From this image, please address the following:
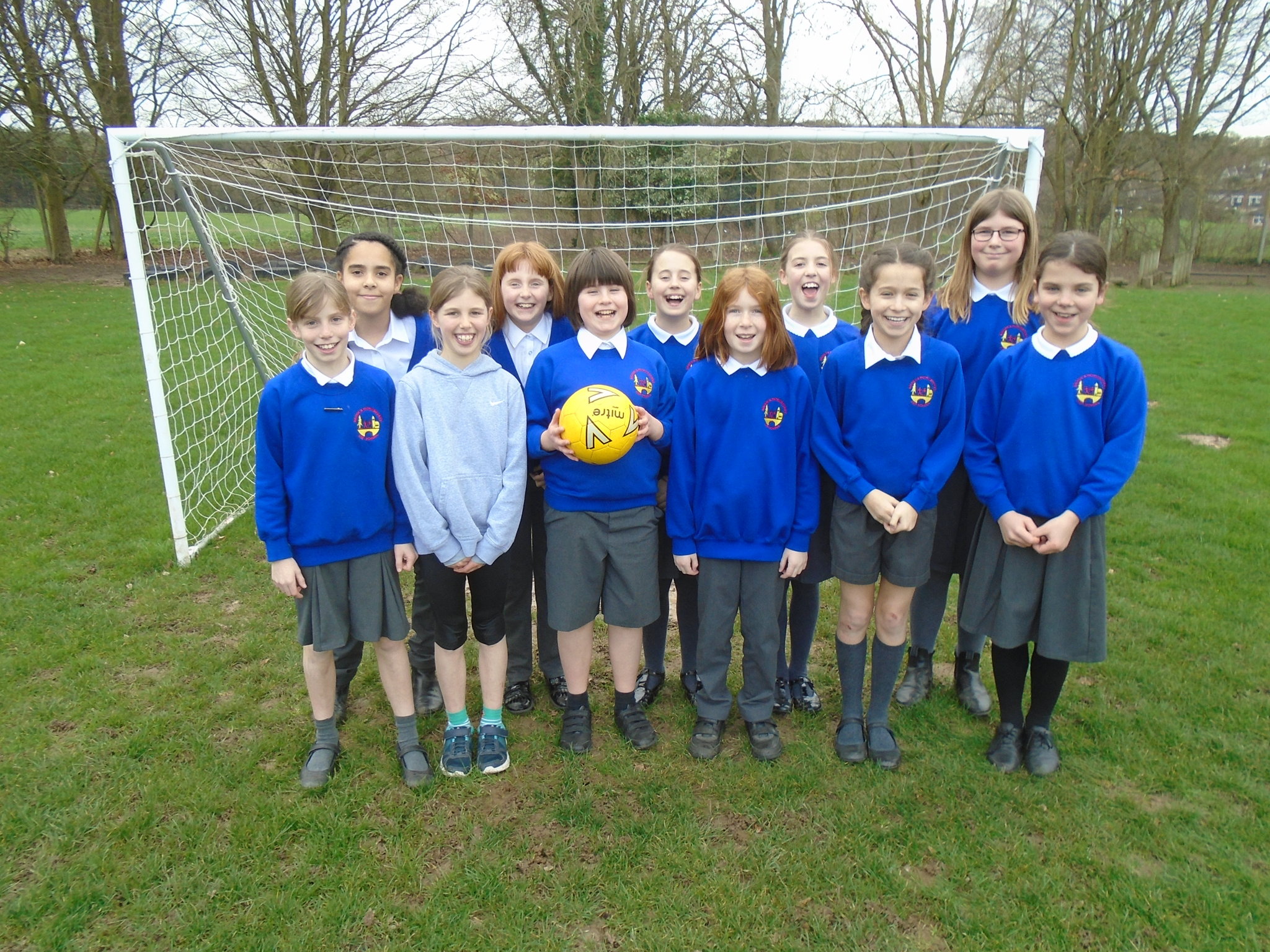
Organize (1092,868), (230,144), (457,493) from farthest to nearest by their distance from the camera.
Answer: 1. (230,144)
2. (457,493)
3. (1092,868)

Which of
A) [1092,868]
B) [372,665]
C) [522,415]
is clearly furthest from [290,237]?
[1092,868]

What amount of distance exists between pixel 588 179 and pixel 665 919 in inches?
332

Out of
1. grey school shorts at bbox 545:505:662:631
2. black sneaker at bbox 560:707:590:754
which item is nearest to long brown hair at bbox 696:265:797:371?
grey school shorts at bbox 545:505:662:631

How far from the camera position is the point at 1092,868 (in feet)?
7.86

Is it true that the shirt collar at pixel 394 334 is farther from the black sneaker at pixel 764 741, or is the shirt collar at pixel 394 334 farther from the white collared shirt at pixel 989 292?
the white collared shirt at pixel 989 292

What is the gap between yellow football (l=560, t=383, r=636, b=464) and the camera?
2559mm

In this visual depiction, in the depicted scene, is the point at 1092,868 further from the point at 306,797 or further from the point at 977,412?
the point at 306,797

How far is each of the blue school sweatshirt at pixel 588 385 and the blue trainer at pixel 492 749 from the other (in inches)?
34.1

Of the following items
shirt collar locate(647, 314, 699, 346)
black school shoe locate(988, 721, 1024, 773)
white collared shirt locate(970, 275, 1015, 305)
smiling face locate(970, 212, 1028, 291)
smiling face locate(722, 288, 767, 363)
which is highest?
smiling face locate(970, 212, 1028, 291)

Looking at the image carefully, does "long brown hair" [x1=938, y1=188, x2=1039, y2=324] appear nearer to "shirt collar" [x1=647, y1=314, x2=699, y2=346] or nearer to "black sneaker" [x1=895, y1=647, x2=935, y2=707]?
"shirt collar" [x1=647, y1=314, x2=699, y2=346]

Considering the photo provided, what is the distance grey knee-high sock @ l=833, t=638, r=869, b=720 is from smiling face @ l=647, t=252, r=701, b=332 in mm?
1367

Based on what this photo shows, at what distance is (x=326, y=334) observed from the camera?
8.28ft

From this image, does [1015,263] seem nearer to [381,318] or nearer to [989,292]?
[989,292]

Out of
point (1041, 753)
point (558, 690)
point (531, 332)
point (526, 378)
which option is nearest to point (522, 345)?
point (531, 332)
